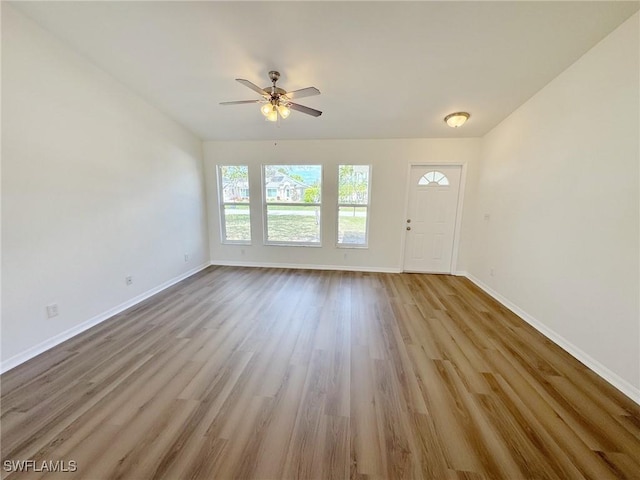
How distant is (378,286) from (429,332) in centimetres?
141

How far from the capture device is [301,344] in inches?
96.4

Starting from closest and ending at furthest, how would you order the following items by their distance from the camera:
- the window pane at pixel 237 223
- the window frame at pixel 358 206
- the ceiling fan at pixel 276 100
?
1. the ceiling fan at pixel 276 100
2. the window frame at pixel 358 206
3. the window pane at pixel 237 223

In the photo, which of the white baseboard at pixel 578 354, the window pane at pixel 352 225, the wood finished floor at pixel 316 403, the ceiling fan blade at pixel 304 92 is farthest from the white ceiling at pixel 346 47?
the wood finished floor at pixel 316 403

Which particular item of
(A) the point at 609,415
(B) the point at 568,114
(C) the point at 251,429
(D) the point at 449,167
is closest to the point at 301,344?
(C) the point at 251,429

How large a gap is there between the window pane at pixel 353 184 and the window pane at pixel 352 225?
0.17m

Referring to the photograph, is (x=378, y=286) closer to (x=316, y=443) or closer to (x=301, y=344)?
(x=301, y=344)

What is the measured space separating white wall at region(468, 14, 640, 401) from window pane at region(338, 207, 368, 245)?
7.29 feet

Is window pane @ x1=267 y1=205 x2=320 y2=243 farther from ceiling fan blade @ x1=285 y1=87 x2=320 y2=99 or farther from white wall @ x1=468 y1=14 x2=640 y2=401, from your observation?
white wall @ x1=468 y1=14 x2=640 y2=401

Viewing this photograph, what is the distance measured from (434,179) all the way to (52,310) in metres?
5.41

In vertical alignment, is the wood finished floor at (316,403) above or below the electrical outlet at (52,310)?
below

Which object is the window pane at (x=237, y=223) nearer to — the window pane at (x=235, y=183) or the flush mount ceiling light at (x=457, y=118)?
the window pane at (x=235, y=183)

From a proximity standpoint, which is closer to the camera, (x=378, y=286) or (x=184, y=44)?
(x=184, y=44)

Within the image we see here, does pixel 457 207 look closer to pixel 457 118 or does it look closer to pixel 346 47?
pixel 457 118

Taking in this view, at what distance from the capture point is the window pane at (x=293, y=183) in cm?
474
